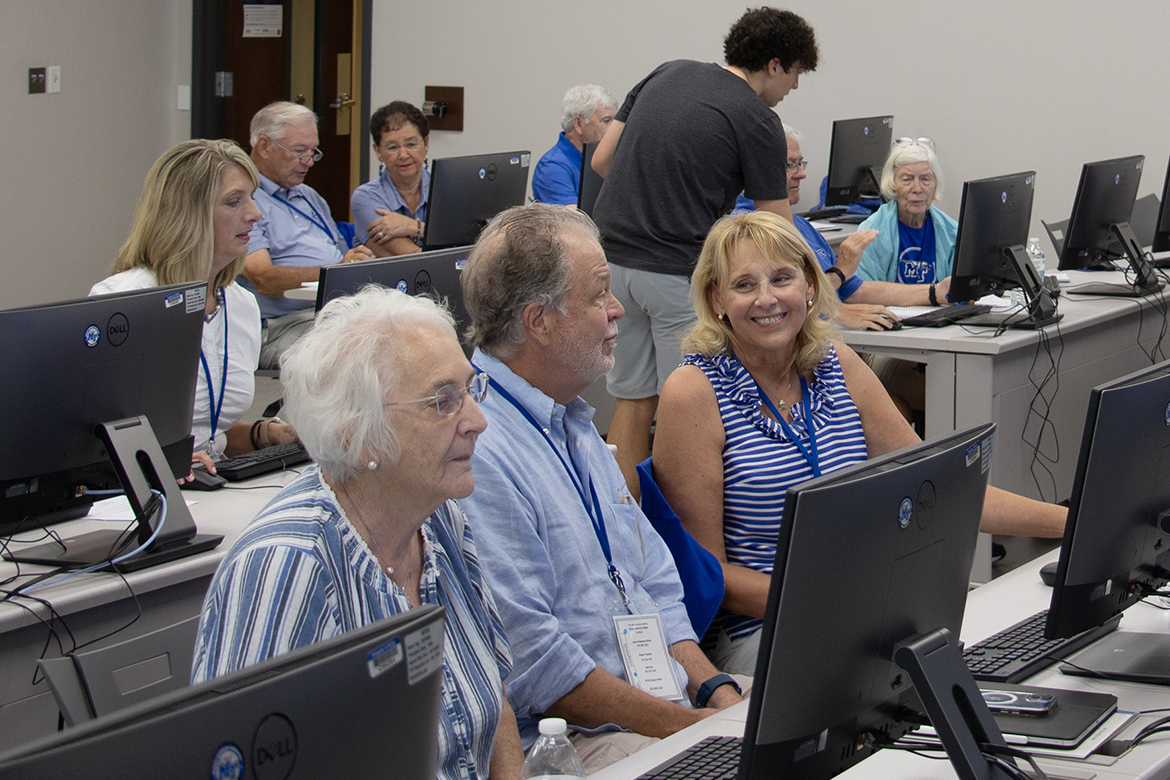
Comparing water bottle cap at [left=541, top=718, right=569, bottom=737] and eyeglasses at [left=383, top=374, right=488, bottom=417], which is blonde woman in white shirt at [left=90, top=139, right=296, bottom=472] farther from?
water bottle cap at [left=541, top=718, right=569, bottom=737]

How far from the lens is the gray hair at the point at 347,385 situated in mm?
1500

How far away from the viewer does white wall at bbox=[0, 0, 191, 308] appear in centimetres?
629

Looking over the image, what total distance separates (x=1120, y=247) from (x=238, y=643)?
403cm

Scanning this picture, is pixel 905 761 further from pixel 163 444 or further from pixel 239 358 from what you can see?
pixel 239 358

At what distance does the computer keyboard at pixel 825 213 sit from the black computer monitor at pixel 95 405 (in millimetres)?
4843

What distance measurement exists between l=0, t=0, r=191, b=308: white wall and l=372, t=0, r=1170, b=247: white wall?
4.28 feet

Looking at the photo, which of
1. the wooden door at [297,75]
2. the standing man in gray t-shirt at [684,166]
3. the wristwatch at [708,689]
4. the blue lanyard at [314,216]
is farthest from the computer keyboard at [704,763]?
the wooden door at [297,75]

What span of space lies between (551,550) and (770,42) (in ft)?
8.06

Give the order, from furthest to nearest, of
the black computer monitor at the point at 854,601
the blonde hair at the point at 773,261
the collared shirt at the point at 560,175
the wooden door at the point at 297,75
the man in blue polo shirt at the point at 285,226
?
the wooden door at the point at 297,75
the collared shirt at the point at 560,175
the man in blue polo shirt at the point at 285,226
the blonde hair at the point at 773,261
the black computer monitor at the point at 854,601

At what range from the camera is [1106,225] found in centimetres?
452

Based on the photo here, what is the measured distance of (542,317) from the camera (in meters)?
2.02

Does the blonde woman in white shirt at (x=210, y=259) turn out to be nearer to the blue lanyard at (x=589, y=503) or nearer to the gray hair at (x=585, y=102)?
the blue lanyard at (x=589, y=503)

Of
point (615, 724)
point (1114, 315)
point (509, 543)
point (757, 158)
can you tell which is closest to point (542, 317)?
point (509, 543)

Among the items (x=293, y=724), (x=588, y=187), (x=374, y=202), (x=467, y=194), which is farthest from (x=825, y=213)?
(x=293, y=724)
